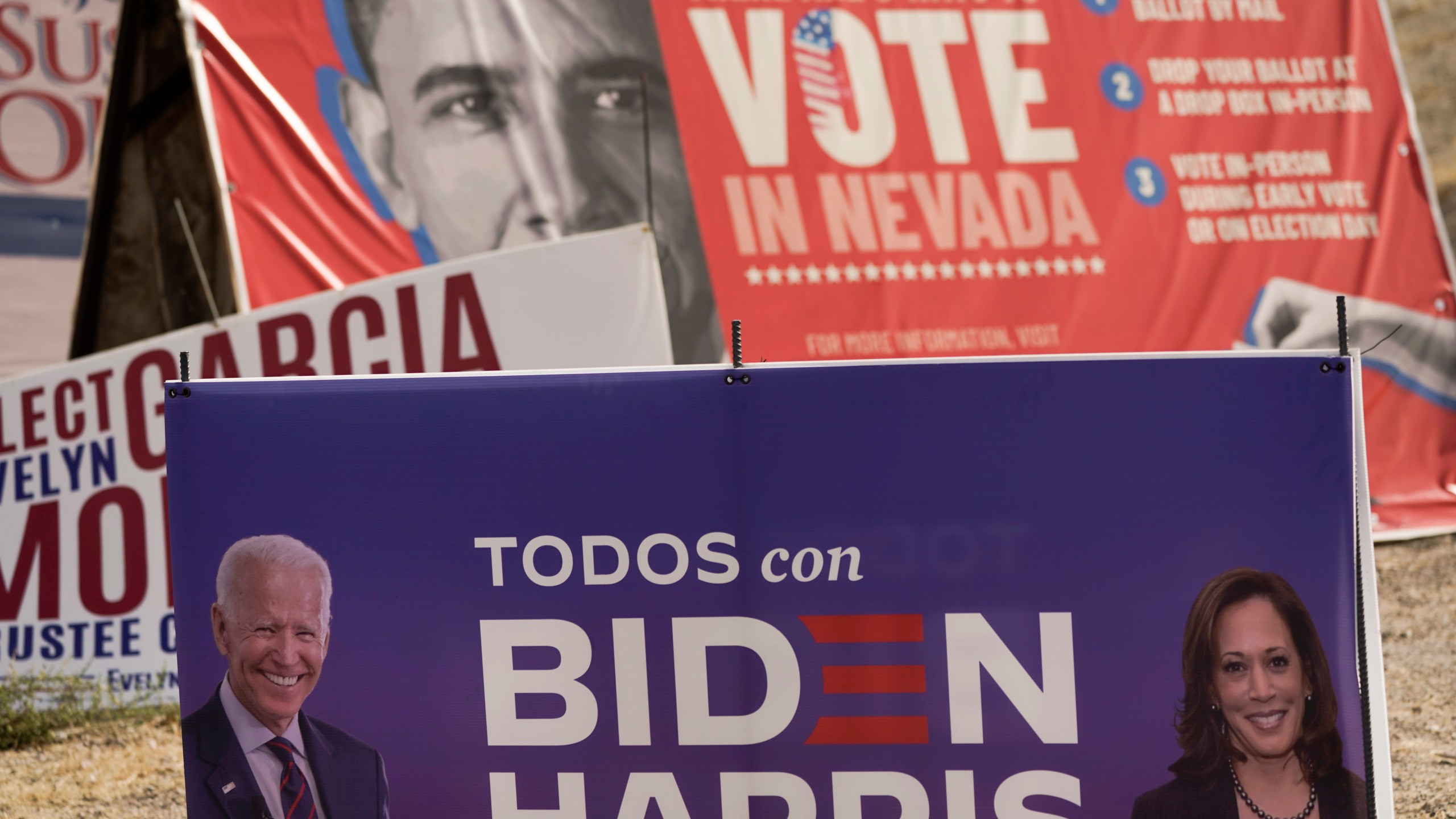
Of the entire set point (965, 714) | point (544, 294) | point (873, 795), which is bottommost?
point (873, 795)

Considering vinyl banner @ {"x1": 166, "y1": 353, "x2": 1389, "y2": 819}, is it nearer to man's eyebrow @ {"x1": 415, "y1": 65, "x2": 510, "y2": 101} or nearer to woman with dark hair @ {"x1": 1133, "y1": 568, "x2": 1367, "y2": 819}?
woman with dark hair @ {"x1": 1133, "y1": 568, "x2": 1367, "y2": 819}

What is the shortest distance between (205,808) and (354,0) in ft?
15.5

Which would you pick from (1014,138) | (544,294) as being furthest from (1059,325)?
(544,294)

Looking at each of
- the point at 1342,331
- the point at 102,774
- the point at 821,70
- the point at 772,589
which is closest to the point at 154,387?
the point at 102,774

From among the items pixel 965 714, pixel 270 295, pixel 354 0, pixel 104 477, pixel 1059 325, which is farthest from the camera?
pixel 1059 325

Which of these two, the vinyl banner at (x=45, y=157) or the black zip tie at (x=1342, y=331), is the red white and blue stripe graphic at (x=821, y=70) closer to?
the vinyl banner at (x=45, y=157)

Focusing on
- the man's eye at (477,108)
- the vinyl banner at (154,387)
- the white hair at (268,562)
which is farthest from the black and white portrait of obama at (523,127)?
the white hair at (268,562)

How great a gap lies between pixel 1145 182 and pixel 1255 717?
504 centimetres

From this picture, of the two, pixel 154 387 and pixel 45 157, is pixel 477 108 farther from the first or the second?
pixel 45 157

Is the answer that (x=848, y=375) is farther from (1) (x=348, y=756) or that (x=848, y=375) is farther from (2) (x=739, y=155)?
(2) (x=739, y=155)

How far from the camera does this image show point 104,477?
458cm

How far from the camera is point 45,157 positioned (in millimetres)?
6344

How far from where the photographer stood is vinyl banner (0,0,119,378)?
626 cm

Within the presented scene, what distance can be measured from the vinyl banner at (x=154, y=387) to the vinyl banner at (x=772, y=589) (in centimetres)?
235
